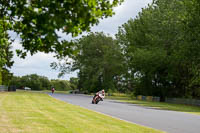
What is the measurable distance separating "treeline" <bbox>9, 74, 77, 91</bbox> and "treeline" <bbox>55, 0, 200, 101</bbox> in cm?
5202

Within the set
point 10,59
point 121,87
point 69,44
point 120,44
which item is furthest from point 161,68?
point 69,44

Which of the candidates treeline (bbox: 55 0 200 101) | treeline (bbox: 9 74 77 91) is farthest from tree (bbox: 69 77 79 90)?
treeline (bbox: 55 0 200 101)

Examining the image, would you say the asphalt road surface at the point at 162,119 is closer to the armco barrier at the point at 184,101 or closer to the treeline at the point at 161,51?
the treeline at the point at 161,51

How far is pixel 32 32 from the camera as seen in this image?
6.76m

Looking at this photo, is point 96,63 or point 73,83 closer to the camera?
point 96,63

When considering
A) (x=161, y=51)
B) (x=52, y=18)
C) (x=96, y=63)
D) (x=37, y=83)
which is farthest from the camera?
(x=37, y=83)

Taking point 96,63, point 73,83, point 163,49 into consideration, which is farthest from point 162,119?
point 73,83

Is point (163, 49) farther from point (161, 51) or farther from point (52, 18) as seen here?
point (52, 18)

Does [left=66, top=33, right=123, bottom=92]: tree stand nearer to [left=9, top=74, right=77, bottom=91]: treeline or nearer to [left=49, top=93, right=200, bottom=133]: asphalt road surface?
[left=9, top=74, right=77, bottom=91]: treeline

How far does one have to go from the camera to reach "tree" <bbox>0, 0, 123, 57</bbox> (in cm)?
616

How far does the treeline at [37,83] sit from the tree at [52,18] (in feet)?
381

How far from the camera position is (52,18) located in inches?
236

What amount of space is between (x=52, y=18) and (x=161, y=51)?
45.2 m

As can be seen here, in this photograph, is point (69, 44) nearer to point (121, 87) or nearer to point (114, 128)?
point (114, 128)
